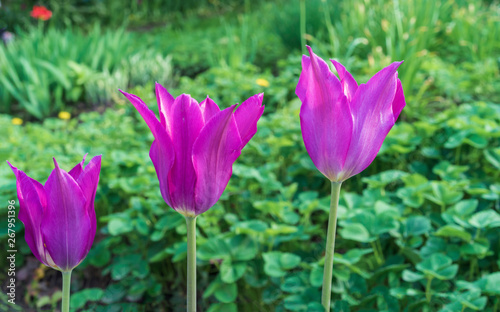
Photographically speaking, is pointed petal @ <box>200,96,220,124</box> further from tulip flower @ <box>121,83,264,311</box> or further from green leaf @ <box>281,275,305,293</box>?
green leaf @ <box>281,275,305,293</box>

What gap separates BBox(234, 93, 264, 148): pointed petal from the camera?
2.09ft

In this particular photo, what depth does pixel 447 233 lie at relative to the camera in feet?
4.43

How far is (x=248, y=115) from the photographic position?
646mm

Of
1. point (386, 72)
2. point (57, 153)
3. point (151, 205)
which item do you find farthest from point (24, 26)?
point (386, 72)

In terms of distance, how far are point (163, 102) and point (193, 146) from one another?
7 centimetres

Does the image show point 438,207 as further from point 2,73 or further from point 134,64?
point 2,73

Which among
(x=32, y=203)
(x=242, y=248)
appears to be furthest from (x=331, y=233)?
(x=242, y=248)

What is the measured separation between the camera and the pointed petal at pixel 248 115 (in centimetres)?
64

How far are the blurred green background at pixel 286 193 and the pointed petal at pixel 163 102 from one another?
39 cm

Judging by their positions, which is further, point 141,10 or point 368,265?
point 141,10

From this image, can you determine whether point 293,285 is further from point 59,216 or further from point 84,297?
point 59,216

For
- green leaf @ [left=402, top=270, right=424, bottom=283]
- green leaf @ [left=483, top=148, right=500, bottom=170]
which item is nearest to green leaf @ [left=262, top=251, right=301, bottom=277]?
green leaf @ [left=402, top=270, right=424, bottom=283]

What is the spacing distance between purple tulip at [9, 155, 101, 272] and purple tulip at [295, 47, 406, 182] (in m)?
0.29

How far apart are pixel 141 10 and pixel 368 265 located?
7.95 metres
